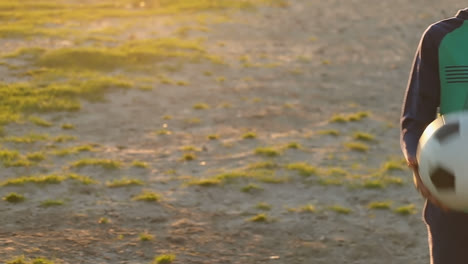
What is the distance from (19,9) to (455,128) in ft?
77.7

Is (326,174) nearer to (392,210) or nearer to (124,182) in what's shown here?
(392,210)

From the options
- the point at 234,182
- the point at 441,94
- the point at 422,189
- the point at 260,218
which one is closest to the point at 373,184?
the point at 234,182

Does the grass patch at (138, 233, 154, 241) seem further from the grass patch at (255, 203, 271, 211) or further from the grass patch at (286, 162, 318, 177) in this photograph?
the grass patch at (286, 162, 318, 177)

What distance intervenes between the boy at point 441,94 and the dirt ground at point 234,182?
3.57 meters

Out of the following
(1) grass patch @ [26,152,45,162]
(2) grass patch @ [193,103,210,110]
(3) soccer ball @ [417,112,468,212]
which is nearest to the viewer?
(3) soccer ball @ [417,112,468,212]

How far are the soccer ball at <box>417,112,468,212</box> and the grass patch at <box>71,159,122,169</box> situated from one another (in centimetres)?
662

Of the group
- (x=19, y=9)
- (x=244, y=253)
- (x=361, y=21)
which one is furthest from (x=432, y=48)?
(x=19, y=9)

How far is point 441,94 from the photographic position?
9.76 feet

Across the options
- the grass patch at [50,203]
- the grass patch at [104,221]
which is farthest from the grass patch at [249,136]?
the grass patch at [104,221]

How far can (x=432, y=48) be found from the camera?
296 cm

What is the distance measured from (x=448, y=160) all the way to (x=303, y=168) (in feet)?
21.5

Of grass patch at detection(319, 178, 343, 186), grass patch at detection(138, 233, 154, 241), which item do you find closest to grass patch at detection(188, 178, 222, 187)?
grass patch at detection(319, 178, 343, 186)

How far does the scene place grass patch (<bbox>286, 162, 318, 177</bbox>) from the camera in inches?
352

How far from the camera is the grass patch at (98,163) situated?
895 cm
